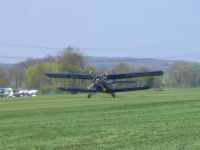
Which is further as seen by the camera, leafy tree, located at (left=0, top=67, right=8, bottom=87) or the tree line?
leafy tree, located at (left=0, top=67, right=8, bottom=87)

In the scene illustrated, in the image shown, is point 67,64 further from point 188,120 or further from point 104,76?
point 188,120

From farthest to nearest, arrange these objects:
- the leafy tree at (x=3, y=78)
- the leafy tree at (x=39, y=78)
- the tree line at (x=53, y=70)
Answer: the leafy tree at (x=3, y=78) → the leafy tree at (x=39, y=78) → the tree line at (x=53, y=70)

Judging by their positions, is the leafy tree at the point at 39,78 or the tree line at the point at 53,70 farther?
the leafy tree at the point at 39,78

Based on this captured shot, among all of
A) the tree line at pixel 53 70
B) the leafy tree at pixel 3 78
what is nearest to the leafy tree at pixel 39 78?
the tree line at pixel 53 70

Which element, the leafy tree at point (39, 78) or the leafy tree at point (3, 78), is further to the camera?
the leafy tree at point (3, 78)

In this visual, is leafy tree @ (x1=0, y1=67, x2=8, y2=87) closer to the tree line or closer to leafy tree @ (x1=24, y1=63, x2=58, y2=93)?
the tree line

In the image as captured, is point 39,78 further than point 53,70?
Yes

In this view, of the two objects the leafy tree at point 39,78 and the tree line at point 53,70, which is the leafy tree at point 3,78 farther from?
the leafy tree at point 39,78

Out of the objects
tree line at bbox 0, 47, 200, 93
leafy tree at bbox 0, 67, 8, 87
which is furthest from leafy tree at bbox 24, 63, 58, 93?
leafy tree at bbox 0, 67, 8, 87

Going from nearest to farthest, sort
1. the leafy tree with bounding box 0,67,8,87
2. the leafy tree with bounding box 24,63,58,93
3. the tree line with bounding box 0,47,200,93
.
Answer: the tree line with bounding box 0,47,200,93, the leafy tree with bounding box 24,63,58,93, the leafy tree with bounding box 0,67,8,87

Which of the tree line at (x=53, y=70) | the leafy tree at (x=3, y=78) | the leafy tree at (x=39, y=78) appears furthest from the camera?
the leafy tree at (x=3, y=78)

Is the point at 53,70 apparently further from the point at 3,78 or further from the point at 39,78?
the point at 3,78

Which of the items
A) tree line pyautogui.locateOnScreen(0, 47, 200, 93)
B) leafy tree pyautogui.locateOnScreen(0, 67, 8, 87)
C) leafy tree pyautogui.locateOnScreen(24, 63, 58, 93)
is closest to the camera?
tree line pyautogui.locateOnScreen(0, 47, 200, 93)

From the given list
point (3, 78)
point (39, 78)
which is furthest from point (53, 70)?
point (3, 78)
